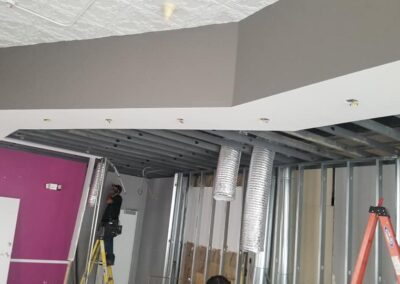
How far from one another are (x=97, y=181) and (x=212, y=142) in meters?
2.37

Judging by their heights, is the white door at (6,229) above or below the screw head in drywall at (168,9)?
below

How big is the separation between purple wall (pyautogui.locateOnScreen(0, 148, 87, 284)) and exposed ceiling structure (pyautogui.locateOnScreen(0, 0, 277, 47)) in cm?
310

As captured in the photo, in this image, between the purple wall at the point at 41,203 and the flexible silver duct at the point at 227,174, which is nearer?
the flexible silver duct at the point at 227,174

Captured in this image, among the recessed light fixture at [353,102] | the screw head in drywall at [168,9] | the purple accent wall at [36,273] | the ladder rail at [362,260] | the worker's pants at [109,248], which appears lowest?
the purple accent wall at [36,273]

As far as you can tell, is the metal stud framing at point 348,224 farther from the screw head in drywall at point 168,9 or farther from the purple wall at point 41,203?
the purple wall at point 41,203

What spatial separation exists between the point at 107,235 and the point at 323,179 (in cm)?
359

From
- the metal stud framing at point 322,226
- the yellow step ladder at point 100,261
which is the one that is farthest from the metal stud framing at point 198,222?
the metal stud framing at point 322,226

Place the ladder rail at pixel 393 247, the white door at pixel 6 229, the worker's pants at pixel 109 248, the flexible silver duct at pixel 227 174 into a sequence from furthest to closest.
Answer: the worker's pants at pixel 109 248 → the white door at pixel 6 229 → the flexible silver duct at pixel 227 174 → the ladder rail at pixel 393 247

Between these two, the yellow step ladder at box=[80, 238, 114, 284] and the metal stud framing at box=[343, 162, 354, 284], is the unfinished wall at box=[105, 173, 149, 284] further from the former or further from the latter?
the metal stud framing at box=[343, 162, 354, 284]

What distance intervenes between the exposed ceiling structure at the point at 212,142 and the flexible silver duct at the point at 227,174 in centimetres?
12

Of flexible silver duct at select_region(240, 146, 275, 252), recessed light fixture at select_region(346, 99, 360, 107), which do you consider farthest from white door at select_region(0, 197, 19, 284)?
recessed light fixture at select_region(346, 99, 360, 107)

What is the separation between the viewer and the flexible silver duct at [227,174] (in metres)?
3.95

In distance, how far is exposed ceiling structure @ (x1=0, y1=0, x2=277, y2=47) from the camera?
2.42 m

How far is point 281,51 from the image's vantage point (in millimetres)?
2266
